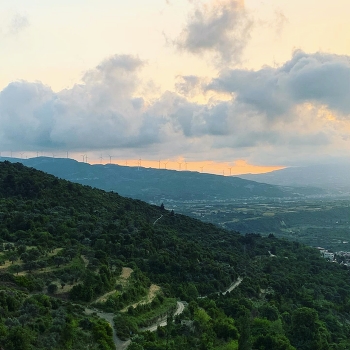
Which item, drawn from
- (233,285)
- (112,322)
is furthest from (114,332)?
(233,285)

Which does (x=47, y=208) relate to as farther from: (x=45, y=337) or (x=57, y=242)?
(x=45, y=337)

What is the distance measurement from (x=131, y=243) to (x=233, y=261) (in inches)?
861

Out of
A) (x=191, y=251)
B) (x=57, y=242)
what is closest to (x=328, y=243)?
(x=191, y=251)

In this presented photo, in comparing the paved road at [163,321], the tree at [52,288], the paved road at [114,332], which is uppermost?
the tree at [52,288]

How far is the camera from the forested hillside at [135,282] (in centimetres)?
3338

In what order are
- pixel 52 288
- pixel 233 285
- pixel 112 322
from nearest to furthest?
pixel 112 322, pixel 52 288, pixel 233 285

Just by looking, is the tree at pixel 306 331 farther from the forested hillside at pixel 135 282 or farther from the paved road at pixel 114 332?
the paved road at pixel 114 332

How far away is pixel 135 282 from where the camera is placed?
1956 inches

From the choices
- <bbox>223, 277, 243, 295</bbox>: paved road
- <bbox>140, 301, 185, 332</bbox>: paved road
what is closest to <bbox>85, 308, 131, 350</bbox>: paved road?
Answer: <bbox>140, 301, 185, 332</bbox>: paved road

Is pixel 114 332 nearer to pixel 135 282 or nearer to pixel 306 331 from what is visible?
pixel 135 282

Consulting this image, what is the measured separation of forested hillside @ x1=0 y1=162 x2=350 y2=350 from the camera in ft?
109

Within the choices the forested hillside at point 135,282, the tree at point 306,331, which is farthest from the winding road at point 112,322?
the tree at point 306,331

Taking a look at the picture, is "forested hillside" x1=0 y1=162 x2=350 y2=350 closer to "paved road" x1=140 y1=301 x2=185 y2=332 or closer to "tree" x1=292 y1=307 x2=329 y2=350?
"tree" x1=292 y1=307 x2=329 y2=350

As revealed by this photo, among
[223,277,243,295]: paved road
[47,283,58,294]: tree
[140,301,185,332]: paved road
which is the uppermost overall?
[47,283,58,294]: tree
